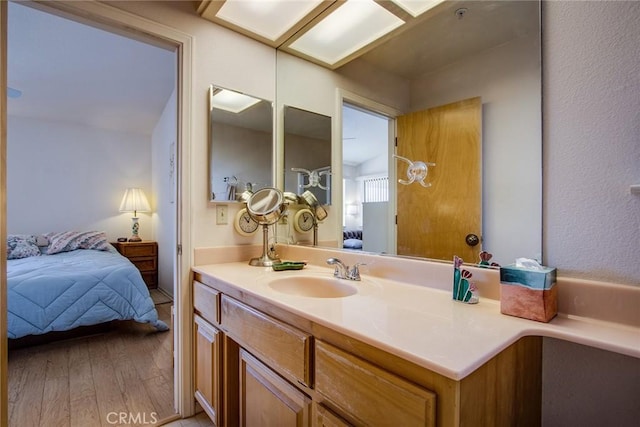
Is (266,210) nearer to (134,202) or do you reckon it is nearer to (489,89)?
(489,89)

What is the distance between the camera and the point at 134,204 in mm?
4438

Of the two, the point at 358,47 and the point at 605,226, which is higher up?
the point at 358,47

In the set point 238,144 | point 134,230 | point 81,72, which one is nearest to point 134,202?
point 134,230

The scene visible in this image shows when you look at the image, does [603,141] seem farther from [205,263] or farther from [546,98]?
[205,263]

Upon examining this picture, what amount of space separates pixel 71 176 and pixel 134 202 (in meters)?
0.85

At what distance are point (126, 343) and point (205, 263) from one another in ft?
5.24

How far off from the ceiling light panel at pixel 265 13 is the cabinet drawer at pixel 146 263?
3.72m

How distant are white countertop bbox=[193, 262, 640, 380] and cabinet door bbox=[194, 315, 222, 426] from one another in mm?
438

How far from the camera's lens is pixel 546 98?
0.94 meters

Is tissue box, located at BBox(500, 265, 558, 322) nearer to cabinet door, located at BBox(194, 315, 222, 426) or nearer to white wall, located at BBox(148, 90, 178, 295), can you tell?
cabinet door, located at BBox(194, 315, 222, 426)

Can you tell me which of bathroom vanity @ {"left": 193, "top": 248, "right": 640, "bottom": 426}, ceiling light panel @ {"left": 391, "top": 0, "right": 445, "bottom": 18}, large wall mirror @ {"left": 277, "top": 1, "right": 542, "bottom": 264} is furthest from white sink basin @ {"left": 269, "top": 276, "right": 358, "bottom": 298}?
ceiling light panel @ {"left": 391, "top": 0, "right": 445, "bottom": 18}

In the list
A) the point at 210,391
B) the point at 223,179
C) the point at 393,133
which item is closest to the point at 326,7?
the point at 393,133

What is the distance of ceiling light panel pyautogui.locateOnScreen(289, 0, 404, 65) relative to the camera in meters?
1.44

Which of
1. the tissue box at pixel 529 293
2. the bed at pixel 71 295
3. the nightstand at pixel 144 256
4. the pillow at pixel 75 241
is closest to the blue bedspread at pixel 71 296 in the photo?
the bed at pixel 71 295
